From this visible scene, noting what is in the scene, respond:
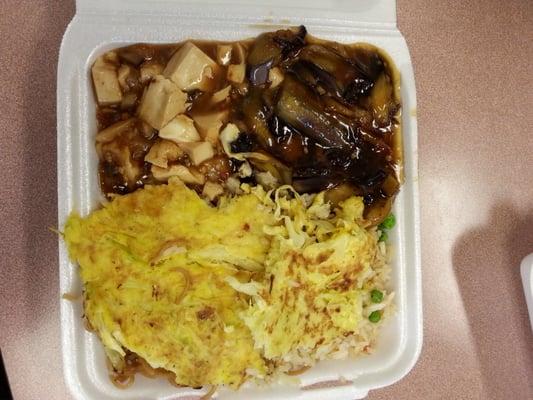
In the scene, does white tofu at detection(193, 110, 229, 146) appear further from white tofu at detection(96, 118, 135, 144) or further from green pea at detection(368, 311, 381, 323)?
green pea at detection(368, 311, 381, 323)

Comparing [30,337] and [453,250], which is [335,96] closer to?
[453,250]

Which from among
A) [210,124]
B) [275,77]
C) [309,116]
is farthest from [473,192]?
[210,124]

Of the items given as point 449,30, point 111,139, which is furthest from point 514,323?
point 111,139

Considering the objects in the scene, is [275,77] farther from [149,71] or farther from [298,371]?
[298,371]

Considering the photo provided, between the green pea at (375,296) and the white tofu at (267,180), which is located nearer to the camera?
the white tofu at (267,180)

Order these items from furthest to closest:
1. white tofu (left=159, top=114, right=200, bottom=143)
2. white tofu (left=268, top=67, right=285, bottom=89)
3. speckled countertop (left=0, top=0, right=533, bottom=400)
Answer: speckled countertop (left=0, top=0, right=533, bottom=400)
white tofu (left=268, top=67, right=285, bottom=89)
white tofu (left=159, top=114, right=200, bottom=143)

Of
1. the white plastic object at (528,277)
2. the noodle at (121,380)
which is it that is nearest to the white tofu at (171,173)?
the noodle at (121,380)

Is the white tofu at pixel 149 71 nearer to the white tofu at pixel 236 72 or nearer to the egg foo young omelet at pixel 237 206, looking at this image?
the egg foo young omelet at pixel 237 206

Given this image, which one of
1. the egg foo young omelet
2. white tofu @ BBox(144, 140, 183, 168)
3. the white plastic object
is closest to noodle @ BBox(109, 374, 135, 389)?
the egg foo young omelet
